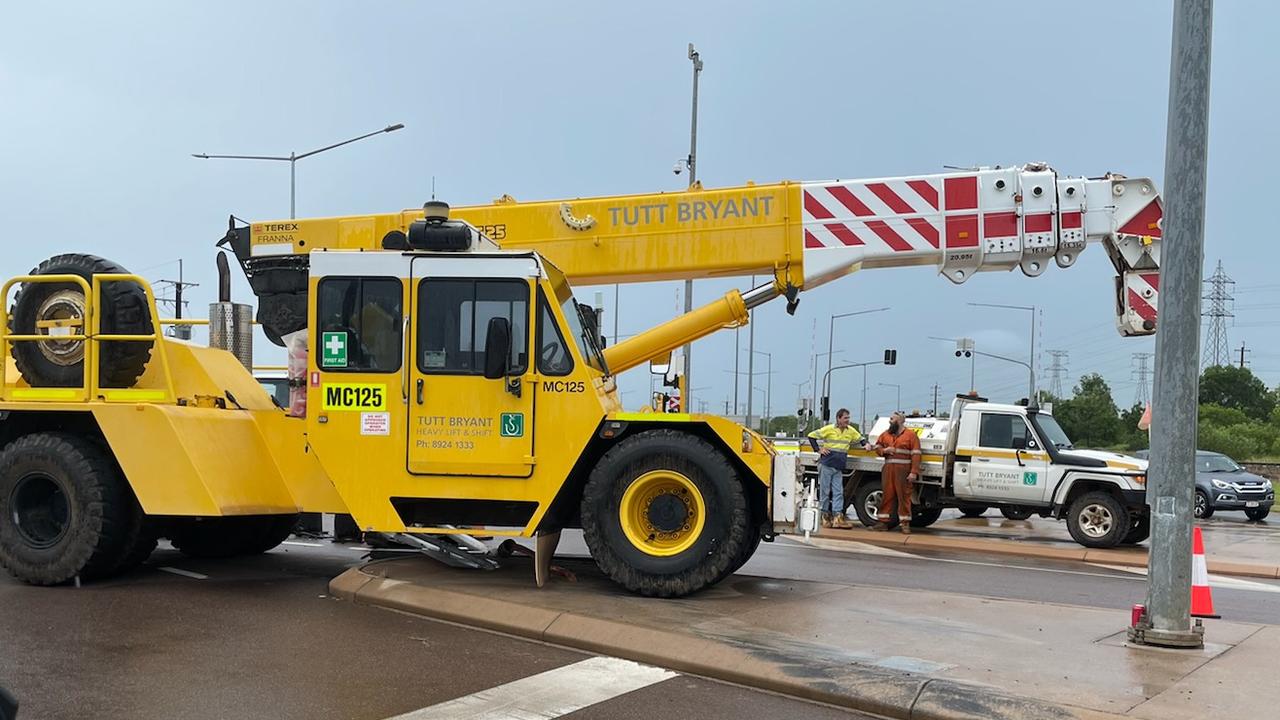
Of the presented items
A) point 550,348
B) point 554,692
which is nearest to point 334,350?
point 550,348

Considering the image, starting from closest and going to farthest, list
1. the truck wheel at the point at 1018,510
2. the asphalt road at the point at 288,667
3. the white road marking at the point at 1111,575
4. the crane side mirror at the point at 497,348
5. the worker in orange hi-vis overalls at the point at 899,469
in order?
the asphalt road at the point at 288,667 → the crane side mirror at the point at 497,348 → the white road marking at the point at 1111,575 → the truck wheel at the point at 1018,510 → the worker in orange hi-vis overalls at the point at 899,469

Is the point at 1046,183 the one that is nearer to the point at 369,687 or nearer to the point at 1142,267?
the point at 1142,267

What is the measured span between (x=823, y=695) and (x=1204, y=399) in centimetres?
7534

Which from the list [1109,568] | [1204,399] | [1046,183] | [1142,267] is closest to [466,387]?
[1046,183]

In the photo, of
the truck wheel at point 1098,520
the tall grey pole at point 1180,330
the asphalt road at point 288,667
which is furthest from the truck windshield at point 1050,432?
the asphalt road at point 288,667

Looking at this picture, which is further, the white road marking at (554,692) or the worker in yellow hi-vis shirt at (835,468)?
the worker in yellow hi-vis shirt at (835,468)

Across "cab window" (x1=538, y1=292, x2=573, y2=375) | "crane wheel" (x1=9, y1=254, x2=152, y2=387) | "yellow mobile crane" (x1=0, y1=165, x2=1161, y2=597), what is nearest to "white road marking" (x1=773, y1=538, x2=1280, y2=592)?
"yellow mobile crane" (x1=0, y1=165, x2=1161, y2=597)

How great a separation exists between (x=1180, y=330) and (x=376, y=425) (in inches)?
231

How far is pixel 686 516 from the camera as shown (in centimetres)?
869

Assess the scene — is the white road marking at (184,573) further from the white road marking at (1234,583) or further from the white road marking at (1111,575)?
the white road marking at (1234,583)

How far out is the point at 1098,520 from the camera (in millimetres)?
15688

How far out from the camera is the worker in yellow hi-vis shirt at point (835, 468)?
57.1 feet

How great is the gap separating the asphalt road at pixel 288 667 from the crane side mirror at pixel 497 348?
1.94 metres

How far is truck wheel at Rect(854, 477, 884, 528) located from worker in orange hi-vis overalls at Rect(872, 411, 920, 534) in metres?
0.35
